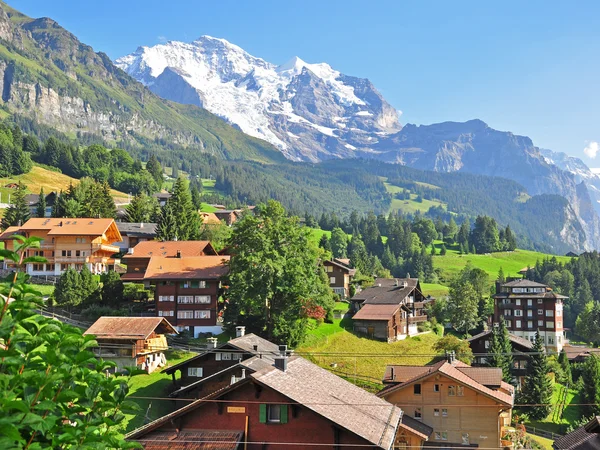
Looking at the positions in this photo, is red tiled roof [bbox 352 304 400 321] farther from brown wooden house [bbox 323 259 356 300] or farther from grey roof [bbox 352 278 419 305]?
brown wooden house [bbox 323 259 356 300]

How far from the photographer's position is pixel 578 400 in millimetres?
90688

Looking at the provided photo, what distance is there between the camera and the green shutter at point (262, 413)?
30.5 m

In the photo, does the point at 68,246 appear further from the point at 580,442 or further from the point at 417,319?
the point at 580,442

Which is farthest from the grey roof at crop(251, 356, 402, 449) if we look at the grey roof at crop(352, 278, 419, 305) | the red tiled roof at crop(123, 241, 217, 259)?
the red tiled roof at crop(123, 241, 217, 259)

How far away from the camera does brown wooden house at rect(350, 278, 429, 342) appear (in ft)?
288

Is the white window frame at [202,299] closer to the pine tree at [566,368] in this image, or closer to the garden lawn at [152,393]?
the garden lawn at [152,393]

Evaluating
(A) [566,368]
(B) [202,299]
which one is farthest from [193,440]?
(A) [566,368]

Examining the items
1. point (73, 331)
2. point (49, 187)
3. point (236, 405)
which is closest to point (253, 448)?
point (236, 405)

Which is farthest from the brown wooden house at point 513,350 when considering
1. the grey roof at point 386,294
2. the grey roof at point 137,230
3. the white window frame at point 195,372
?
the grey roof at point 137,230

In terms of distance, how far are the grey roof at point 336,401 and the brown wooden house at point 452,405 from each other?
18591 mm

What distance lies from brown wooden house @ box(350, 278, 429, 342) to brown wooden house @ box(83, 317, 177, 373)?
111ft

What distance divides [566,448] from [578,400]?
196ft

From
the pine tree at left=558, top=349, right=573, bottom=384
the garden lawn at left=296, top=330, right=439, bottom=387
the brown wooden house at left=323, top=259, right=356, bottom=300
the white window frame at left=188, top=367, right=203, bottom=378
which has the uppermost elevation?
the brown wooden house at left=323, top=259, right=356, bottom=300

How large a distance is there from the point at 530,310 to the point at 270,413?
377 feet
